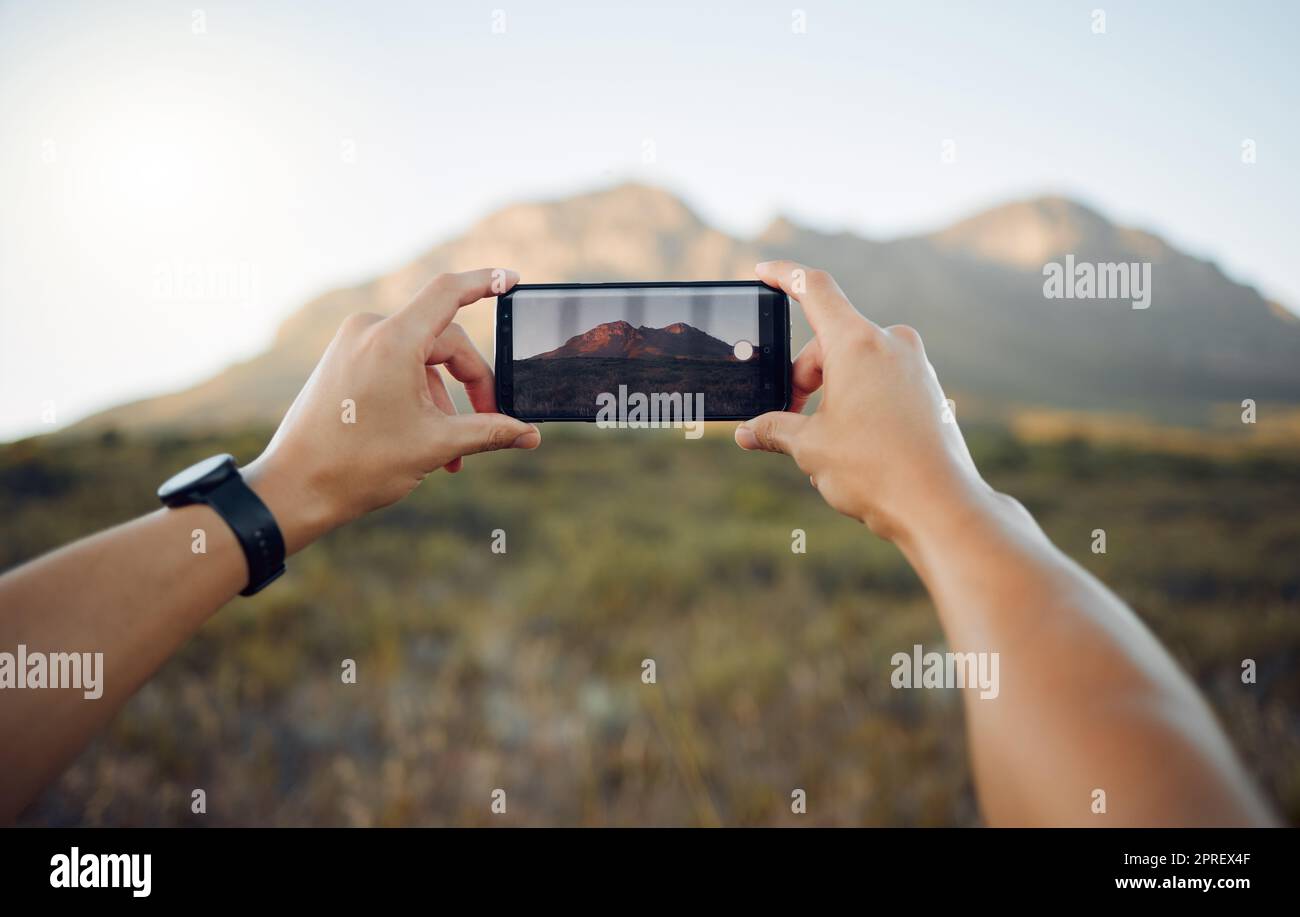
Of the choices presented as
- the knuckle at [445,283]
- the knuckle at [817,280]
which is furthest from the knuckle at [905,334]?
the knuckle at [445,283]

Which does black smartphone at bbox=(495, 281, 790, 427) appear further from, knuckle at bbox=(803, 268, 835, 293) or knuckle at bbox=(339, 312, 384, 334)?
knuckle at bbox=(339, 312, 384, 334)

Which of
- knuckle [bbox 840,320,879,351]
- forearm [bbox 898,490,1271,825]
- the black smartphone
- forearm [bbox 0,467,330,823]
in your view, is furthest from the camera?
the black smartphone

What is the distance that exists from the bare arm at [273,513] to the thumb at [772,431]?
0.50 meters

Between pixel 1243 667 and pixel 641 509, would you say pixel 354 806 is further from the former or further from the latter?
pixel 641 509

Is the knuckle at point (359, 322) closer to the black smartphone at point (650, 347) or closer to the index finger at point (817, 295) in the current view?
the black smartphone at point (650, 347)

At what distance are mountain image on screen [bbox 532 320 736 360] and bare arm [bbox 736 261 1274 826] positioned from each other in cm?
49

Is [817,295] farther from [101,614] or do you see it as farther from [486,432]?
[101,614]

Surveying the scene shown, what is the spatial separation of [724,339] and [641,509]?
866 cm

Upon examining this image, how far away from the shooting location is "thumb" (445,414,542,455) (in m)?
1.71

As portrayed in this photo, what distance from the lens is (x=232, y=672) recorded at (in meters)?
5.03

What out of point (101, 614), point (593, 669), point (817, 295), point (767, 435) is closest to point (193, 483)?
point (101, 614)

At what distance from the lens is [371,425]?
1636 millimetres

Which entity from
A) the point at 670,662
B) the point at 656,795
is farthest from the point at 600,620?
the point at 656,795

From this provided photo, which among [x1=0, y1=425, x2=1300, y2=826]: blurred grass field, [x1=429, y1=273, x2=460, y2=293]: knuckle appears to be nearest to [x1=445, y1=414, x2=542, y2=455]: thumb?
[x1=429, y1=273, x2=460, y2=293]: knuckle
